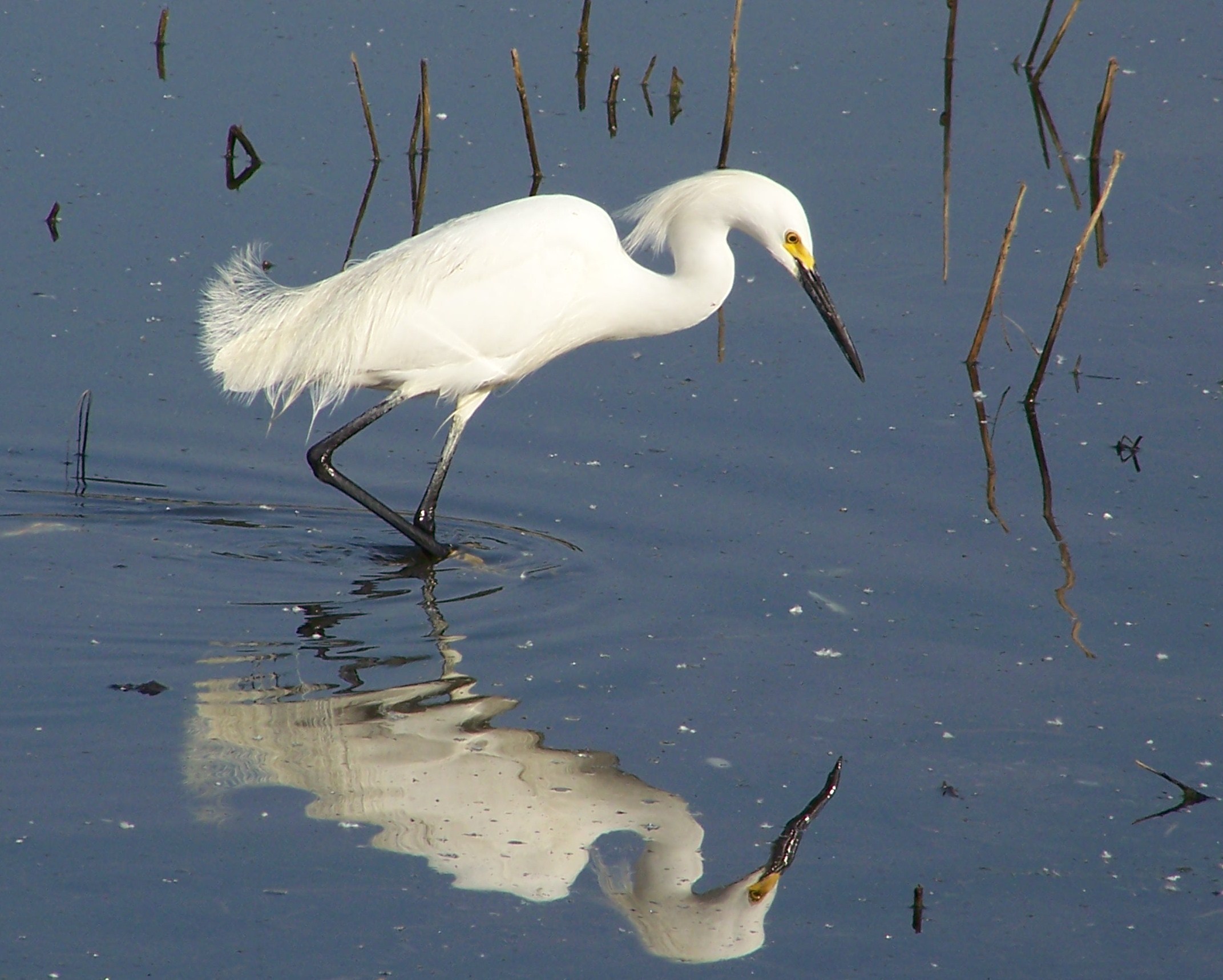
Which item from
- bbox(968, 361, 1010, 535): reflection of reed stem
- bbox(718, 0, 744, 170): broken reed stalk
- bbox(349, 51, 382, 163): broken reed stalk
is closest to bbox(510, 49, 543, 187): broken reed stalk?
bbox(349, 51, 382, 163): broken reed stalk

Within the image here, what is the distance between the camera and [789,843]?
377 cm

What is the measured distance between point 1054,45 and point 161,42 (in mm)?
5162

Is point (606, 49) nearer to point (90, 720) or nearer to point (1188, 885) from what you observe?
point (90, 720)

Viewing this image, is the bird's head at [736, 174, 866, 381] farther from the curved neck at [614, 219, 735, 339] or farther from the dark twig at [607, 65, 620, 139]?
the dark twig at [607, 65, 620, 139]

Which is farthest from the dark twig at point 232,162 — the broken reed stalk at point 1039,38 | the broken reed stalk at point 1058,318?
the broken reed stalk at point 1039,38

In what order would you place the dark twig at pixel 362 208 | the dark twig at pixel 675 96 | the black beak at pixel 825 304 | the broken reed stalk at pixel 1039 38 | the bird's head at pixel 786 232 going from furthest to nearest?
the broken reed stalk at pixel 1039 38
the dark twig at pixel 675 96
the dark twig at pixel 362 208
the black beak at pixel 825 304
the bird's head at pixel 786 232

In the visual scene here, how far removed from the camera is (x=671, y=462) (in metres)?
5.82

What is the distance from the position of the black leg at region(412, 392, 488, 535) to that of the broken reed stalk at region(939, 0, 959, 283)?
260 cm

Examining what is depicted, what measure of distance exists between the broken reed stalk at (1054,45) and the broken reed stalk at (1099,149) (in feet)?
1.88

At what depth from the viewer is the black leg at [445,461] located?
5.38 m

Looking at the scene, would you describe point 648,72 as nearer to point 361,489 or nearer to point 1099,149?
point 1099,149

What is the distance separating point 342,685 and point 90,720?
27.1 inches

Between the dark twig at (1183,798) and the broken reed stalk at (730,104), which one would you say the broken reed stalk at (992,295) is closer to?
the broken reed stalk at (730,104)

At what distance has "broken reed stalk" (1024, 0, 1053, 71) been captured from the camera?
910 cm
